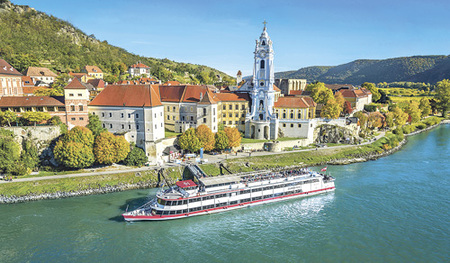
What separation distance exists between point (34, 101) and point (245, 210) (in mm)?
41435

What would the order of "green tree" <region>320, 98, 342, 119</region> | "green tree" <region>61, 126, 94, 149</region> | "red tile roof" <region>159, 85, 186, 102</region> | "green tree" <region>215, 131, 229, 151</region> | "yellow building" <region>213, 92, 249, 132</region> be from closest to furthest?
1. "green tree" <region>61, 126, 94, 149</region>
2. "green tree" <region>215, 131, 229, 151</region>
3. "red tile roof" <region>159, 85, 186, 102</region>
4. "yellow building" <region>213, 92, 249, 132</region>
5. "green tree" <region>320, 98, 342, 119</region>

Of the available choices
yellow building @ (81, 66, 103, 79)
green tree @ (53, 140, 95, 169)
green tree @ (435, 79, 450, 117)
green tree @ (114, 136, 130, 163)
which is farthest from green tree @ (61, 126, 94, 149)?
green tree @ (435, 79, 450, 117)

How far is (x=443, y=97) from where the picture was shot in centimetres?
11494

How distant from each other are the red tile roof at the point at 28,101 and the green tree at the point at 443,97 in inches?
5253

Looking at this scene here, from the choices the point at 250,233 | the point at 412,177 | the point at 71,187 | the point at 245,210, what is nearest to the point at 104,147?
the point at 71,187

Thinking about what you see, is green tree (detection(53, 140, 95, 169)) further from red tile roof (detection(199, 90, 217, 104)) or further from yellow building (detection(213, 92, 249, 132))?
yellow building (detection(213, 92, 249, 132))

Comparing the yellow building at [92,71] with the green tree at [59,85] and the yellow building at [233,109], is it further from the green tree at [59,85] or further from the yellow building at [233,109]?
the yellow building at [233,109]

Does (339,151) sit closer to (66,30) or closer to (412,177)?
(412,177)

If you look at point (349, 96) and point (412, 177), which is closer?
point (412, 177)

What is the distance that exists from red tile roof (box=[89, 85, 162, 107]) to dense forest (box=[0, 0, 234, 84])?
50417 millimetres

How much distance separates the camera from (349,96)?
89.9 metres

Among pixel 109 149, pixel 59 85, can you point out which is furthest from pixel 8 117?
pixel 59 85

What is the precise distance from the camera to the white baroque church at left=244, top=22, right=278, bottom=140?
61469mm

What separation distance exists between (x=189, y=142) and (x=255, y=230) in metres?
23.3
